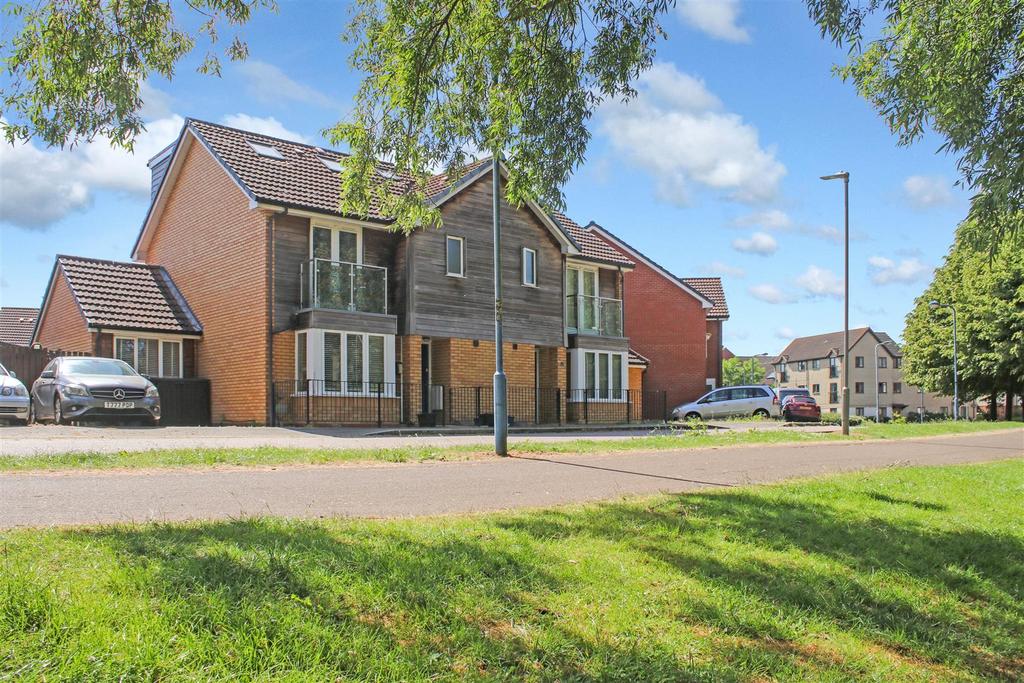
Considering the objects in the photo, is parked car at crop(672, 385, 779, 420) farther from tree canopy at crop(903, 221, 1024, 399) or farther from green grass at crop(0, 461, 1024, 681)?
green grass at crop(0, 461, 1024, 681)

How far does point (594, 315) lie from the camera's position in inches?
1212

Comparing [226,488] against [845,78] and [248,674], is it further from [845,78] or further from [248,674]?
[845,78]

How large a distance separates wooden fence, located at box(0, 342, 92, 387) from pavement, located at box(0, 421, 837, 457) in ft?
20.1

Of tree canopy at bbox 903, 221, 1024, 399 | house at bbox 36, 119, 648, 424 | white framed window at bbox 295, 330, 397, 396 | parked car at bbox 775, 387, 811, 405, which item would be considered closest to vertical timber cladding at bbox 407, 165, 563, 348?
house at bbox 36, 119, 648, 424

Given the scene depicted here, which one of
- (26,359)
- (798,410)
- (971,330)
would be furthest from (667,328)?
Result: (26,359)

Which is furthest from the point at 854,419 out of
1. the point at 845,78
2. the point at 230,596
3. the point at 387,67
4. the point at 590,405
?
the point at 230,596

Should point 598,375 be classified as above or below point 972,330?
below

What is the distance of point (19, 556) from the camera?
500 cm

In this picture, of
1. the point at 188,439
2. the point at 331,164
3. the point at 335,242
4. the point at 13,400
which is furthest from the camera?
the point at 331,164

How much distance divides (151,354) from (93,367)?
191 inches

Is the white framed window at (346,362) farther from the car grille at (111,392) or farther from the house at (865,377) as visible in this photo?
the house at (865,377)

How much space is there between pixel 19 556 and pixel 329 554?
1.76m

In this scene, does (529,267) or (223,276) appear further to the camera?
(529,267)

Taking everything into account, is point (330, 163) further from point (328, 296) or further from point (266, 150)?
point (328, 296)
